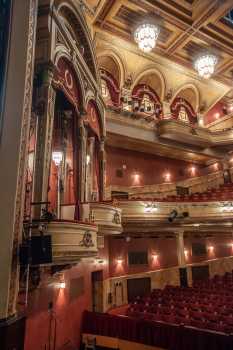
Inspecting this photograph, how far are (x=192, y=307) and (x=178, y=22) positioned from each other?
10280 millimetres

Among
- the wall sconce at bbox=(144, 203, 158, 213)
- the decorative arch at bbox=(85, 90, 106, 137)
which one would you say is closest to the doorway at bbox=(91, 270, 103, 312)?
the wall sconce at bbox=(144, 203, 158, 213)

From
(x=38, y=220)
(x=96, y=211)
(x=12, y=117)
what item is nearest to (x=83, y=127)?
(x=96, y=211)

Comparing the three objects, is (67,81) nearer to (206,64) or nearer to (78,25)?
(78,25)

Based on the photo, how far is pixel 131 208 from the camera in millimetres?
7957

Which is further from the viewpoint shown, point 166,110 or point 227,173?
point 227,173

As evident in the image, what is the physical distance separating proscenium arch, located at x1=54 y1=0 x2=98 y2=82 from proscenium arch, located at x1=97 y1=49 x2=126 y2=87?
12.6ft

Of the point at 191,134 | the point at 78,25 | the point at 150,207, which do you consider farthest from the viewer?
the point at 191,134

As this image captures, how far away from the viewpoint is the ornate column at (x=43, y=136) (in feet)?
13.6

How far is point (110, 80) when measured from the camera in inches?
475

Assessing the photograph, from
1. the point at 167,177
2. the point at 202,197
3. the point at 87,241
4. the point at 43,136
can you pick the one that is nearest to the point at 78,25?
the point at 43,136

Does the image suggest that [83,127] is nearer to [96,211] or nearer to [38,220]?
[96,211]

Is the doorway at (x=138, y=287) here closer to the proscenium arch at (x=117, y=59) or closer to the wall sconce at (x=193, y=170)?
the wall sconce at (x=193, y=170)

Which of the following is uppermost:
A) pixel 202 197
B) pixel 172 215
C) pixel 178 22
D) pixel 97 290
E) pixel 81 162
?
pixel 178 22

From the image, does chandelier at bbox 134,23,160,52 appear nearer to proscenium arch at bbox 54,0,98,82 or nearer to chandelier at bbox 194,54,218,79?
proscenium arch at bbox 54,0,98,82
